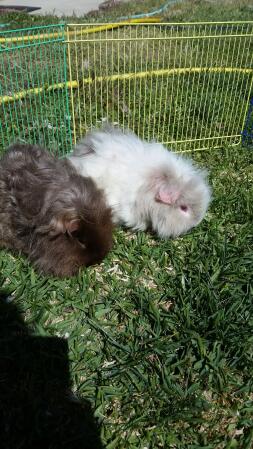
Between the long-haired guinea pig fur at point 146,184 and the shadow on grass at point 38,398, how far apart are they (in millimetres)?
1306

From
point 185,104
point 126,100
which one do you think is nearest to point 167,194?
point 185,104

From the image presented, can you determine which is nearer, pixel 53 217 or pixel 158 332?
pixel 158 332

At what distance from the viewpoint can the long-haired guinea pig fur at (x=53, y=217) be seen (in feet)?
9.40

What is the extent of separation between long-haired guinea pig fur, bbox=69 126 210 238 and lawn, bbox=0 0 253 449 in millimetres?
200

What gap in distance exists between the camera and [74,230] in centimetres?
285

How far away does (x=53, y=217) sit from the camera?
2871 millimetres

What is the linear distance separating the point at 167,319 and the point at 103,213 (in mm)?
873

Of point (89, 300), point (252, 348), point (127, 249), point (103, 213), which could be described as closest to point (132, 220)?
point (127, 249)

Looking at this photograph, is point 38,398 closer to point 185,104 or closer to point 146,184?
point 146,184

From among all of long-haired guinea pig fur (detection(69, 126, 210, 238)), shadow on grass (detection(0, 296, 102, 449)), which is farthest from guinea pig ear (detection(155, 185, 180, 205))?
shadow on grass (detection(0, 296, 102, 449))

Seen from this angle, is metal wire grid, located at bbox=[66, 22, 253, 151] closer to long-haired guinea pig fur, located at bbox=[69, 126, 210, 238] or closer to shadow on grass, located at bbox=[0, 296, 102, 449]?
long-haired guinea pig fur, located at bbox=[69, 126, 210, 238]

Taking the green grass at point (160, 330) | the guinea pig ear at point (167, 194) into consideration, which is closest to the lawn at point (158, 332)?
the green grass at point (160, 330)

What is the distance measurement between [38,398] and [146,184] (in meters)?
1.85

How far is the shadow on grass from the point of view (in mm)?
2168
